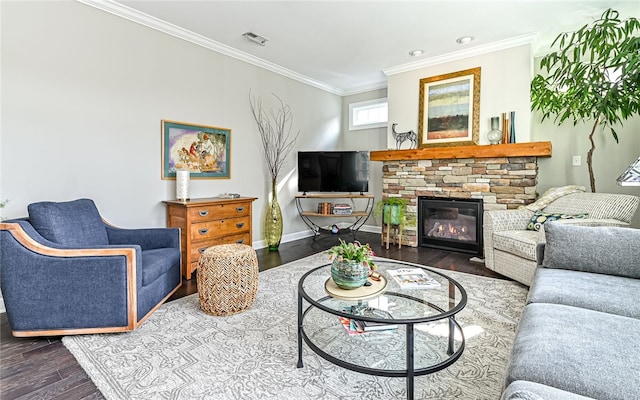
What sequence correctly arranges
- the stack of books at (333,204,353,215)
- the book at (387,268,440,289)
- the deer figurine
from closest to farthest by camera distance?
1. the book at (387,268,440,289)
2. the deer figurine
3. the stack of books at (333,204,353,215)

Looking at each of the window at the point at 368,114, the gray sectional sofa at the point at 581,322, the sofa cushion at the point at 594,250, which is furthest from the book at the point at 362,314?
the window at the point at 368,114

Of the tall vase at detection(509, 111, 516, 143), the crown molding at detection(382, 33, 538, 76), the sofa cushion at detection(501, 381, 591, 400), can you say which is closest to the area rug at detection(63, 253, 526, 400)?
the sofa cushion at detection(501, 381, 591, 400)

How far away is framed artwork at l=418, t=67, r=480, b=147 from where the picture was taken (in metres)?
4.18

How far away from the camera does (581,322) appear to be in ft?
4.19

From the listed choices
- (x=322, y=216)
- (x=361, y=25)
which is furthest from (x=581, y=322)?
(x=322, y=216)

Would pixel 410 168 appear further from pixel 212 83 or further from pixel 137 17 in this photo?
pixel 137 17

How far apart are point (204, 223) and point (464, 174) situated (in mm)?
3381

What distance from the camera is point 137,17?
10.5 feet

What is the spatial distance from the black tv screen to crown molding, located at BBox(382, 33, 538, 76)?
1474 millimetres

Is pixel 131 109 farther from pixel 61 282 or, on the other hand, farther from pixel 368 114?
pixel 368 114

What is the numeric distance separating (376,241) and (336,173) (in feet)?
4.20

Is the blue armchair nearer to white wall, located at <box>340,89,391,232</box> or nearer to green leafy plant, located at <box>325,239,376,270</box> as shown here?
green leafy plant, located at <box>325,239,376,270</box>

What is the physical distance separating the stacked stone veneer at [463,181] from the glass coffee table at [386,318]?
2426 millimetres

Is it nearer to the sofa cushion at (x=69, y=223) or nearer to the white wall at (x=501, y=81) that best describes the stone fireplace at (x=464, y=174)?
the white wall at (x=501, y=81)
